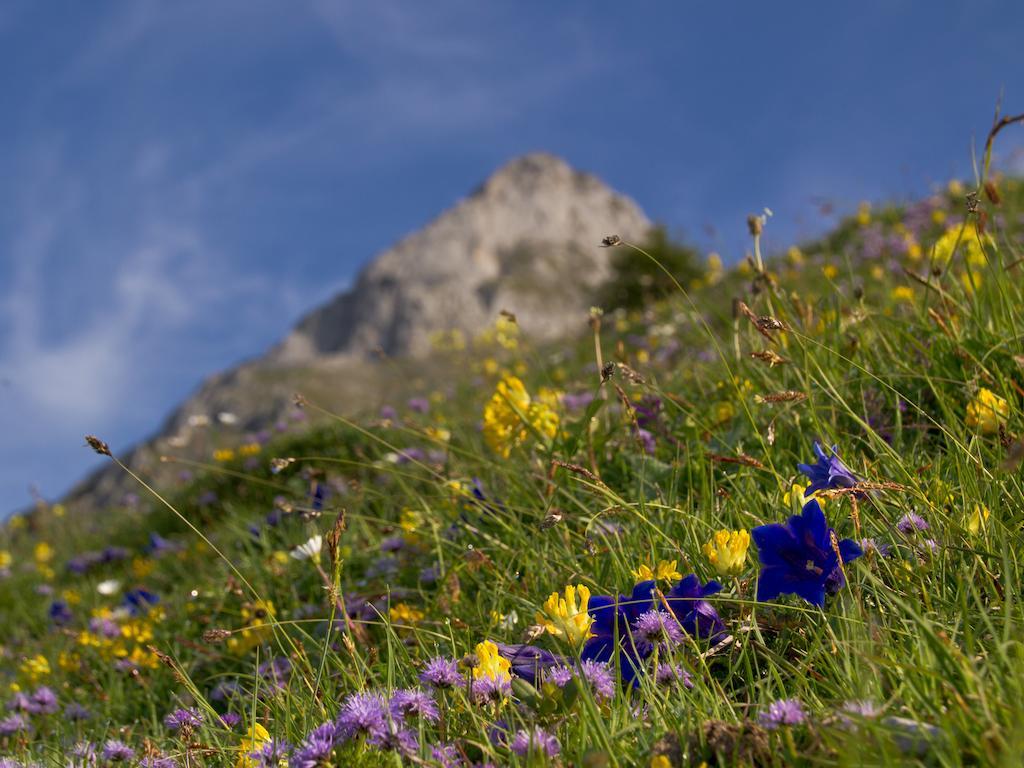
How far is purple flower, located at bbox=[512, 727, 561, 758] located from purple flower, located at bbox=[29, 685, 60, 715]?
8.90ft

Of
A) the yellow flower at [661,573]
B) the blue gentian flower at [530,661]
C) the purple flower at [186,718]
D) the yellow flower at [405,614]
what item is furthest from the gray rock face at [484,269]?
the blue gentian flower at [530,661]

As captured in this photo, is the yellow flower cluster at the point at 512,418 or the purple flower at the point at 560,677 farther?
the yellow flower cluster at the point at 512,418

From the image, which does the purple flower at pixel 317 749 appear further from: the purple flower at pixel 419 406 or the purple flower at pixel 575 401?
the purple flower at pixel 419 406

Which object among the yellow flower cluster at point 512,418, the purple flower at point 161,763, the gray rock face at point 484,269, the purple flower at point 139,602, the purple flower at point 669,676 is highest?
the gray rock face at point 484,269

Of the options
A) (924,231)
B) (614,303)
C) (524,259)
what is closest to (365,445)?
(924,231)

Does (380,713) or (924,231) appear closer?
(380,713)

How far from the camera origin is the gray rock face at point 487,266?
380 ft

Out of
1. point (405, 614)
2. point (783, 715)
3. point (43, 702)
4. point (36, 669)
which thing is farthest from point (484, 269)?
point (783, 715)

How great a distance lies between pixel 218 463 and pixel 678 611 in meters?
8.03

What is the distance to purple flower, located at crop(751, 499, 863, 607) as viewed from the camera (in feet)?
6.19

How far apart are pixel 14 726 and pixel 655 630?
254cm

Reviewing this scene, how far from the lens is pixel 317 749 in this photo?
170 cm

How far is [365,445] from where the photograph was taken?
7.45 meters

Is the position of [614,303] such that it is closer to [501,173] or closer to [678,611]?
[678,611]
